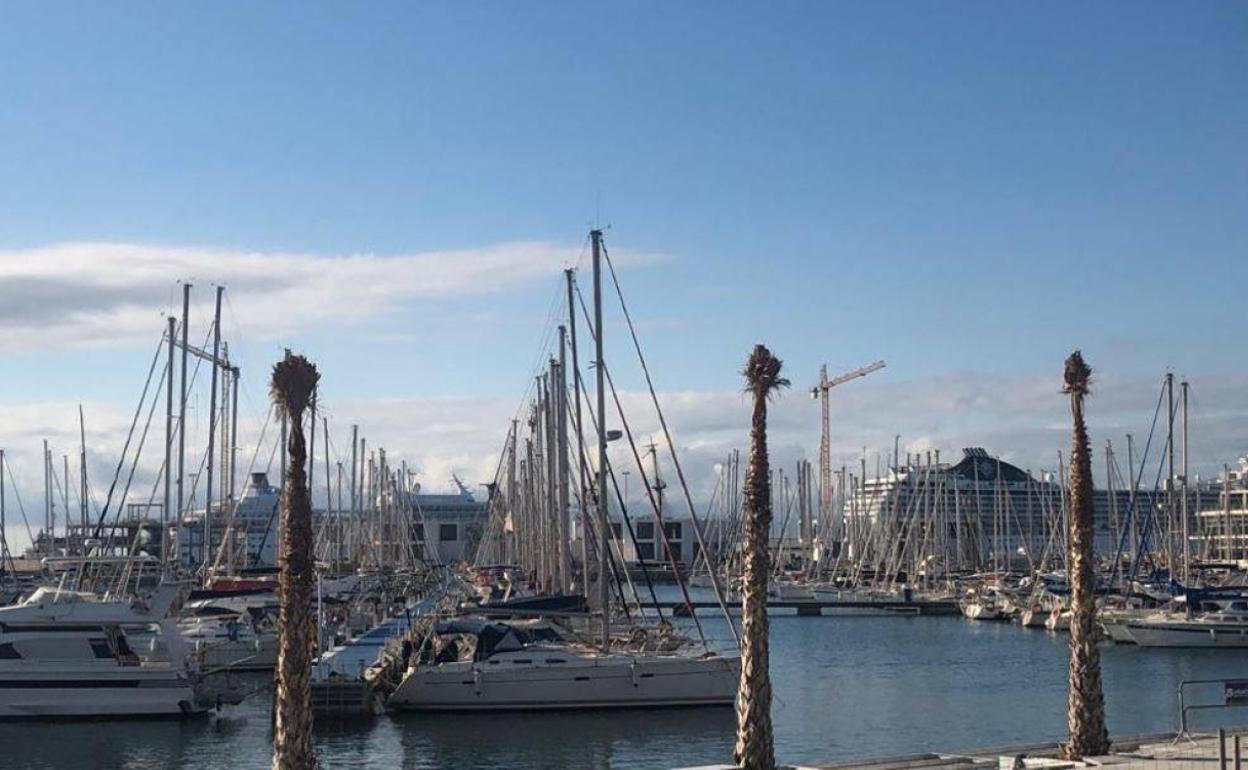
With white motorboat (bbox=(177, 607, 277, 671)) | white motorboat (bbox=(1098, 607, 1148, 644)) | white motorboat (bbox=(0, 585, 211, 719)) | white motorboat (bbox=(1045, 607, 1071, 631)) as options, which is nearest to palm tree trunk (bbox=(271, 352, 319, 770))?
white motorboat (bbox=(0, 585, 211, 719))

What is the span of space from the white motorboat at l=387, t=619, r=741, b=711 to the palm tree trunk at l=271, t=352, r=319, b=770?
25241 millimetres

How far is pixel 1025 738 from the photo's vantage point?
147 feet

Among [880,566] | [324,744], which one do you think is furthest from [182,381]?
[880,566]

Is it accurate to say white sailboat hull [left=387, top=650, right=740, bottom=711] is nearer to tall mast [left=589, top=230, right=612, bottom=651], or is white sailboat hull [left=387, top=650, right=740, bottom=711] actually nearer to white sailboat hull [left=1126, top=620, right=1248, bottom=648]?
tall mast [left=589, top=230, right=612, bottom=651]

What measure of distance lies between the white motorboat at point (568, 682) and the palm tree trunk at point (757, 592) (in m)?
21.5

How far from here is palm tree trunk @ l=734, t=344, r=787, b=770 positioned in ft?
75.1

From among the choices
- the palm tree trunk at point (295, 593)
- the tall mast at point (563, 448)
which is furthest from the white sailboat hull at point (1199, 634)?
the palm tree trunk at point (295, 593)

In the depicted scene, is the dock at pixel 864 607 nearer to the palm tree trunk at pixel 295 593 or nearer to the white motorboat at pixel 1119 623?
the white motorboat at pixel 1119 623

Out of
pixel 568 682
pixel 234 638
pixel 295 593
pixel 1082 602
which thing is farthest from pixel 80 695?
pixel 1082 602

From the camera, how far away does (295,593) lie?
65.1ft

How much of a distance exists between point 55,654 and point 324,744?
8598 millimetres

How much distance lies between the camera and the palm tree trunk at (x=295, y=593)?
19.7 meters

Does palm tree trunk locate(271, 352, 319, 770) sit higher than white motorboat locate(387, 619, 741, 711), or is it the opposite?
palm tree trunk locate(271, 352, 319, 770)

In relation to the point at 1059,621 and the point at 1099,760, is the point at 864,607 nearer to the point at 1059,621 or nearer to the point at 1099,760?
the point at 1059,621
